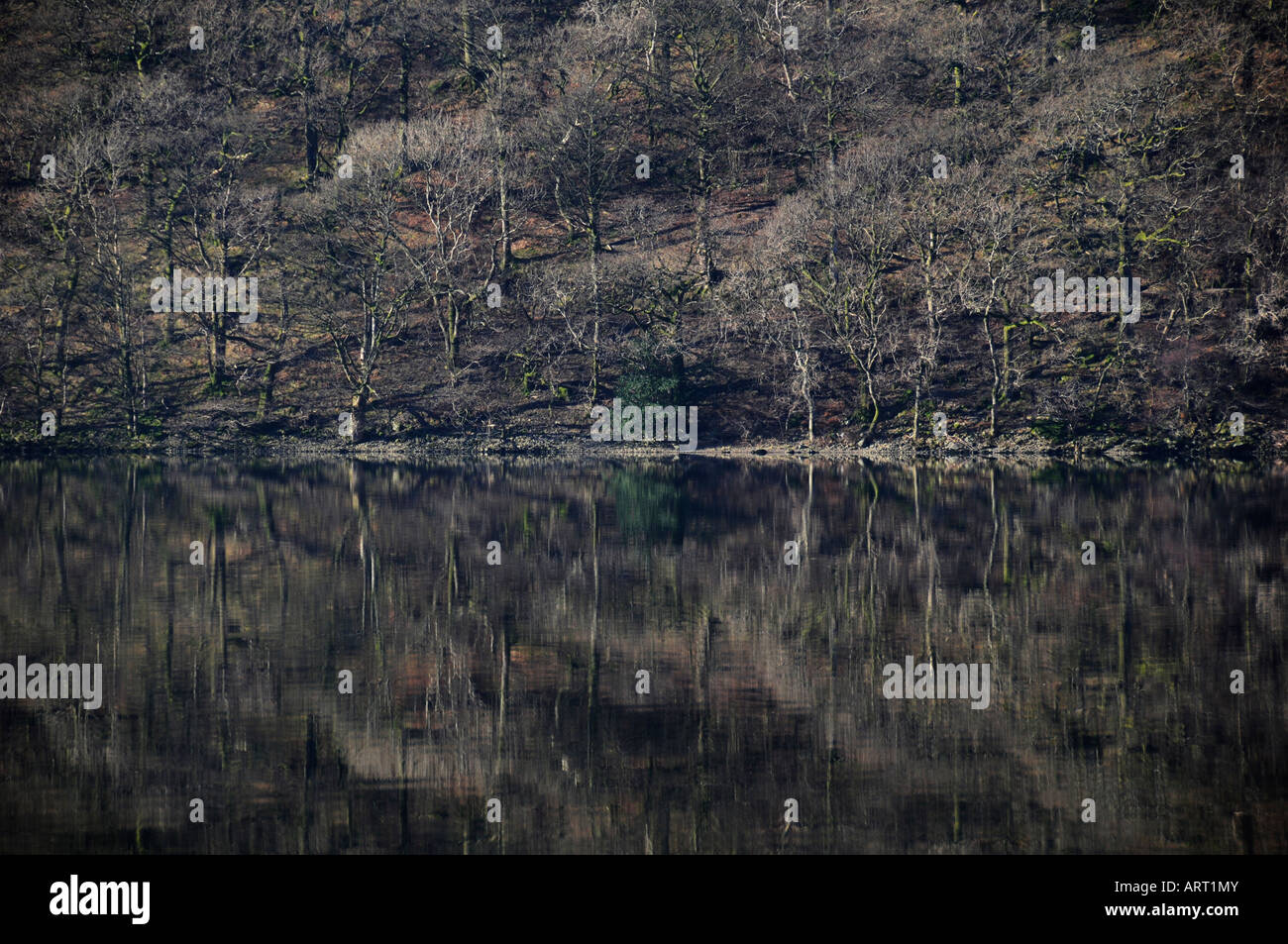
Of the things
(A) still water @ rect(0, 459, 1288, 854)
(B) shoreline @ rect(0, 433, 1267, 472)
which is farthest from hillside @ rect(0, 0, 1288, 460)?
(A) still water @ rect(0, 459, 1288, 854)

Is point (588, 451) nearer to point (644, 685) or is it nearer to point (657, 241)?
point (657, 241)

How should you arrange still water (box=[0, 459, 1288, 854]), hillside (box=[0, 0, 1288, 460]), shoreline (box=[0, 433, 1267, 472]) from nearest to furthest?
1. still water (box=[0, 459, 1288, 854])
2. shoreline (box=[0, 433, 1267, 472])
3. hillside (box=[0, 0, 1288, 460])

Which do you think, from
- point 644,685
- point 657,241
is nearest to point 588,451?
point 657,241

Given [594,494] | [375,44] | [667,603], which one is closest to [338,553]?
[667,603]

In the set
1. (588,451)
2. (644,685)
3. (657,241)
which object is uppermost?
(657,241)

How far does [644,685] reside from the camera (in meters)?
17.1

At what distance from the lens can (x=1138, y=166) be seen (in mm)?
61156

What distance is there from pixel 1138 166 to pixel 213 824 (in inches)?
2324

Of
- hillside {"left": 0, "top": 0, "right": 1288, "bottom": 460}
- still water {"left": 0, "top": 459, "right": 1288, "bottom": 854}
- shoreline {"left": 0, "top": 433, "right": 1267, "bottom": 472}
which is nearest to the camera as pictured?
Answer: still water {"left": 0, "top": 459, "right": 1288, "bottom": 854}

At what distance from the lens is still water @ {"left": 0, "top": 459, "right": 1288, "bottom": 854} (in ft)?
41.0

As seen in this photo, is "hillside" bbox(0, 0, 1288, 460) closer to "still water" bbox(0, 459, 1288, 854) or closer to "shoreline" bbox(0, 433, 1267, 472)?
"shoreline" bbox(0, 433, 1267, 472)

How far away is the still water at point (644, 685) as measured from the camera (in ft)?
41.0

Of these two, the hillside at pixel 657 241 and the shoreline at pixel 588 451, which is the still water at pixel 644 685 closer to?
the shoreline at pixel 588 451

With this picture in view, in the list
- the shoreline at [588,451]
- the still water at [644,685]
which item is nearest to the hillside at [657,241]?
the shoreline at [588,451]
